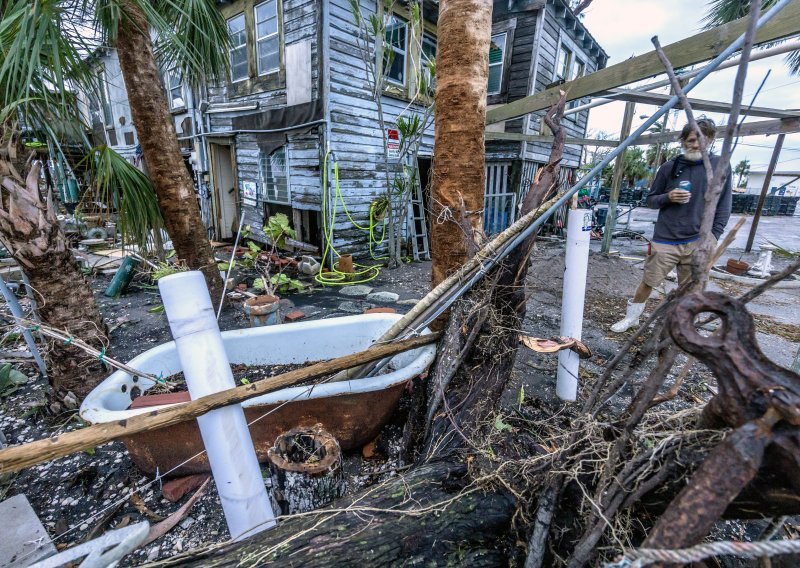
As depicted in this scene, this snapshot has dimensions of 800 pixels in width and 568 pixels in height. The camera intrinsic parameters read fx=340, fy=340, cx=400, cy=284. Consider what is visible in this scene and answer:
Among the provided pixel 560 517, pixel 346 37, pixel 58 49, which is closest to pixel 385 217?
pixel 346 37

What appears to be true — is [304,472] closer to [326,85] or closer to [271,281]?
[271,281]

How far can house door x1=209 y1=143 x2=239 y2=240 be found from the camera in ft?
22.8

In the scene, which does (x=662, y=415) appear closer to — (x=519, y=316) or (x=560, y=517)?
(x=560, y=517)

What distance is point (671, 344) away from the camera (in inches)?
27.3

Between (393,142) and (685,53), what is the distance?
4020 millimetres

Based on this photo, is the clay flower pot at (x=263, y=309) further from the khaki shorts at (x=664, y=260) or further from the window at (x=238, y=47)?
the window at (x=238, y=47)

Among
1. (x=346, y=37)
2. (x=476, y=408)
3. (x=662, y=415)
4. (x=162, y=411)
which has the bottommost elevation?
(x=476, y=408)

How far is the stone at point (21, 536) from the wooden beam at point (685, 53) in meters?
3.93

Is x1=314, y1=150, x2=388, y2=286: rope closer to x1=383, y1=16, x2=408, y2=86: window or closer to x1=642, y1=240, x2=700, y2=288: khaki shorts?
x1=383, y1=16, x2=408, y2=86: window

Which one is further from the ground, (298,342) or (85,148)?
(85,148)

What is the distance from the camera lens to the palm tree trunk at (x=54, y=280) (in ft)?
5.98

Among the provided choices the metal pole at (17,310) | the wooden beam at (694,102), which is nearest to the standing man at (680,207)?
the wooden beam at (694,102)

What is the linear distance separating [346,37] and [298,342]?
464 cm

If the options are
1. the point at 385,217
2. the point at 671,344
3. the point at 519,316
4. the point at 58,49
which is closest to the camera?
the point at 671,344
